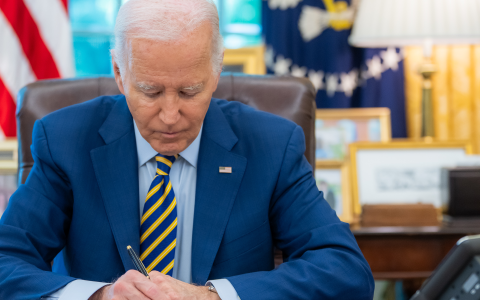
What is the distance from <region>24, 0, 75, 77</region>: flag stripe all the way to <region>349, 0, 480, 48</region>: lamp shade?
1430 mm

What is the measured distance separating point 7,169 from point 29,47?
687 mm

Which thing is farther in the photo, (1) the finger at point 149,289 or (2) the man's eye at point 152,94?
(2) the man's eye at point 152,94

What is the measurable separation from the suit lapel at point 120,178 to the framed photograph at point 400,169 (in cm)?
114

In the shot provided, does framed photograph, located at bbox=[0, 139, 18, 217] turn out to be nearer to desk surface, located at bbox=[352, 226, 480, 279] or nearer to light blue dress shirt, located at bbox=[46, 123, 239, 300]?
light blue dress shirt, located at bbox=[46, 123, 239, 300]

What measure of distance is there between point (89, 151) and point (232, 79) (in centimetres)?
54

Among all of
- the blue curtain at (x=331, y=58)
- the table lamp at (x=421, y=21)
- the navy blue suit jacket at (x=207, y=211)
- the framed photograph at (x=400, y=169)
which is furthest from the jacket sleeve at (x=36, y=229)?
the blue curtain at (x=331, y=58)

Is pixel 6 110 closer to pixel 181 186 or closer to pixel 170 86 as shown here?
pixel 181 186

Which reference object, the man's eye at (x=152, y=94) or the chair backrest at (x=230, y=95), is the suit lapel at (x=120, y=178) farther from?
the chair backrest at (x=230, y=95)

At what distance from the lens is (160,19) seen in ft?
3.16

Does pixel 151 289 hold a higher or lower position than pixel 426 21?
lower

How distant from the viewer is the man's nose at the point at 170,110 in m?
1.01

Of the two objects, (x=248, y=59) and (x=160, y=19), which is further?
(x=248, y=59)

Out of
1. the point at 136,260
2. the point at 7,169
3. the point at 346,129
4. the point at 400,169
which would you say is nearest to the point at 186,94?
the point at 136,260

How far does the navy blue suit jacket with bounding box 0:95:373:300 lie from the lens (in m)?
1.03
